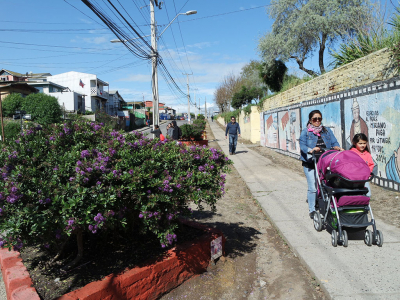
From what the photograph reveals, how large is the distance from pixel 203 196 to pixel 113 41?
573 inches

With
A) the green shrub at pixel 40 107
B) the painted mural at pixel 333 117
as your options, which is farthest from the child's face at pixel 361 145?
the green shrub at pixel 40 107

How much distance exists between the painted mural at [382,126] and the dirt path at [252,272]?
3115mm

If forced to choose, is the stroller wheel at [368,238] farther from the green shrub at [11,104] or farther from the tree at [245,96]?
the green shrub at [11,104]

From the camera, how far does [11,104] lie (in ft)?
104

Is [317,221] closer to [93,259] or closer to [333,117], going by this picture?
[93,259]

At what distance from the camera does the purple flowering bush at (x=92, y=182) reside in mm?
2377

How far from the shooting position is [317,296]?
307 cm

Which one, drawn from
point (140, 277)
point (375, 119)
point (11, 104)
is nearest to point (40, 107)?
point (11, 104)

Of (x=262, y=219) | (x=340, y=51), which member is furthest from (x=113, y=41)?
(x=262, y=219)

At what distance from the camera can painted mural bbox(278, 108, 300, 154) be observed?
1229 cm

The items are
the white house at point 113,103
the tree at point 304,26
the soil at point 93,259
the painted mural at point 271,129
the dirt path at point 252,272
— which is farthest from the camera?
the white house at point 113,103

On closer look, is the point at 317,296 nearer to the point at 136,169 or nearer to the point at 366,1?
the point at 136,169

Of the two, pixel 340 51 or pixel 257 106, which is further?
pixel 257 106

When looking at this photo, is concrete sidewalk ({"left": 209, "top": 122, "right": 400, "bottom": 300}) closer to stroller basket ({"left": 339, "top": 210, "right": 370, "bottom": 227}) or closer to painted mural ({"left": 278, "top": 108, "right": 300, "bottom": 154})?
stroller basket ({"left": 339, "top": 210, "right": 370, "bottom": 227})
